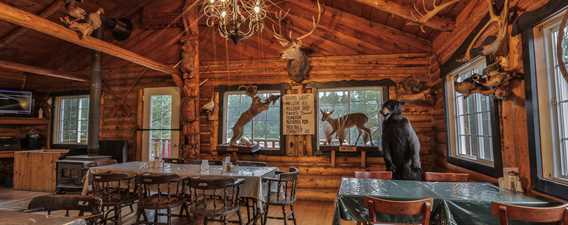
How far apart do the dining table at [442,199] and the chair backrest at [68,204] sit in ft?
6.50

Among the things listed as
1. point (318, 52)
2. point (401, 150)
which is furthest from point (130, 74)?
point (401, 150)

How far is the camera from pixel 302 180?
213 inches

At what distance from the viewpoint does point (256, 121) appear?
5809 mm

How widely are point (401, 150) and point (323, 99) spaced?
2.18 m

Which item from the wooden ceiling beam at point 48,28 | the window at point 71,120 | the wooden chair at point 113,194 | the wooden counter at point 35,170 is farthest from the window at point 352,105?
the window at point 71,120

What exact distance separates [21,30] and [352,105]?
6.96m

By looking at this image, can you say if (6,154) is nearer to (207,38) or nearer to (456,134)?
(207,38)

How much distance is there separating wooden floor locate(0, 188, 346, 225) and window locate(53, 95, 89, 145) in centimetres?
151

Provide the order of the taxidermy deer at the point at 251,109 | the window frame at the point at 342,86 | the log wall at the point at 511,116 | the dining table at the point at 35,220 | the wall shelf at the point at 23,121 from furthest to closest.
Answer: the wall shelf at the point at 23,121
the taxidermy deer at the point at 251,109
the window frame at the point at 342,86
the log wall at the point at 511,116
the dining table at the point at 35,220

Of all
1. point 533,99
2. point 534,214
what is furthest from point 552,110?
point 534,214

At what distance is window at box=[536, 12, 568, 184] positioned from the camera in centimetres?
219

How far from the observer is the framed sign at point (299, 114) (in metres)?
5.42

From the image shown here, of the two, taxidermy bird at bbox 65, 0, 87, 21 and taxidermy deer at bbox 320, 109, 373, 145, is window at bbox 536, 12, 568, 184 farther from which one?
taxidermy bird at bbox 65, 0, 87, 21

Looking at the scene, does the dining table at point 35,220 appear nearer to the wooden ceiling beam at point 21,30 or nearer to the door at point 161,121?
the door at point 161,121
